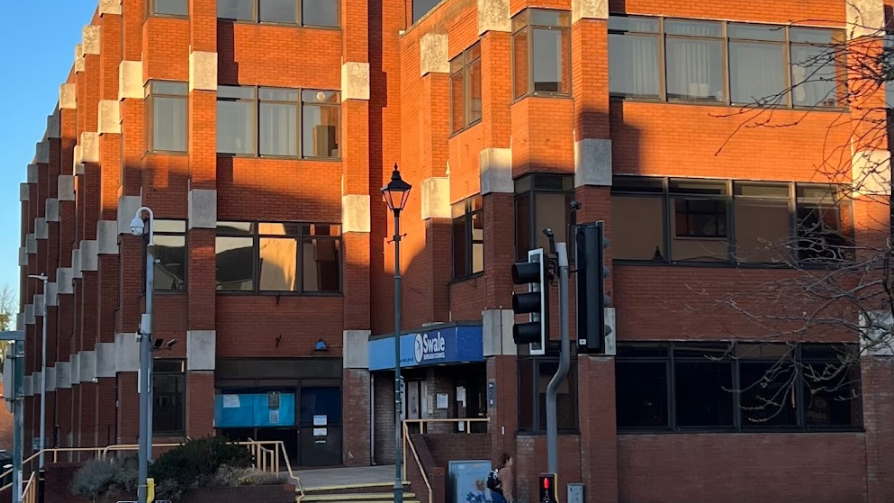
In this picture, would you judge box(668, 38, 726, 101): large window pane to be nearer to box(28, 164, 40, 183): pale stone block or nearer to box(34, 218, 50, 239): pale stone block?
box(34, 218, 50, 239): pale stone block

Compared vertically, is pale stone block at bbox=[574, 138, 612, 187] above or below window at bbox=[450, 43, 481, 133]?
below

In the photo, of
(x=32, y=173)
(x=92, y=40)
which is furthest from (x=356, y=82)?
(x=32, y=173)

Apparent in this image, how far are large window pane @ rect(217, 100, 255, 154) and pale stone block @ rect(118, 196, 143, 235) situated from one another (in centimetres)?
326

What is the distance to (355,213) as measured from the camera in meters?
37.3

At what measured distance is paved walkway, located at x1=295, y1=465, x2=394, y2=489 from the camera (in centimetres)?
2998

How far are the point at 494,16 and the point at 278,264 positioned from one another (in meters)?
10.9

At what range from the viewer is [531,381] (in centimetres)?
2853

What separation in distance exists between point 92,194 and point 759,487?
27.1 metres

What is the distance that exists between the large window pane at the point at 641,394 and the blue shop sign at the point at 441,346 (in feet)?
10.9

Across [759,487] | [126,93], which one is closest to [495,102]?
[759,487]

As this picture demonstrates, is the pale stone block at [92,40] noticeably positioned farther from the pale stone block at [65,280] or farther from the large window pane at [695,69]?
the large window pane at [695,69]

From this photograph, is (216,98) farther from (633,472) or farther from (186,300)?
(633,472)

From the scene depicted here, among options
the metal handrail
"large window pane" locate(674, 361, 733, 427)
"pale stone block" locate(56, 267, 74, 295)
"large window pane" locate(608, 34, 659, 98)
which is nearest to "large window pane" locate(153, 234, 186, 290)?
the metal handrail

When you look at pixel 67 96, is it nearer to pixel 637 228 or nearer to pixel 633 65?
pixel 633 65
